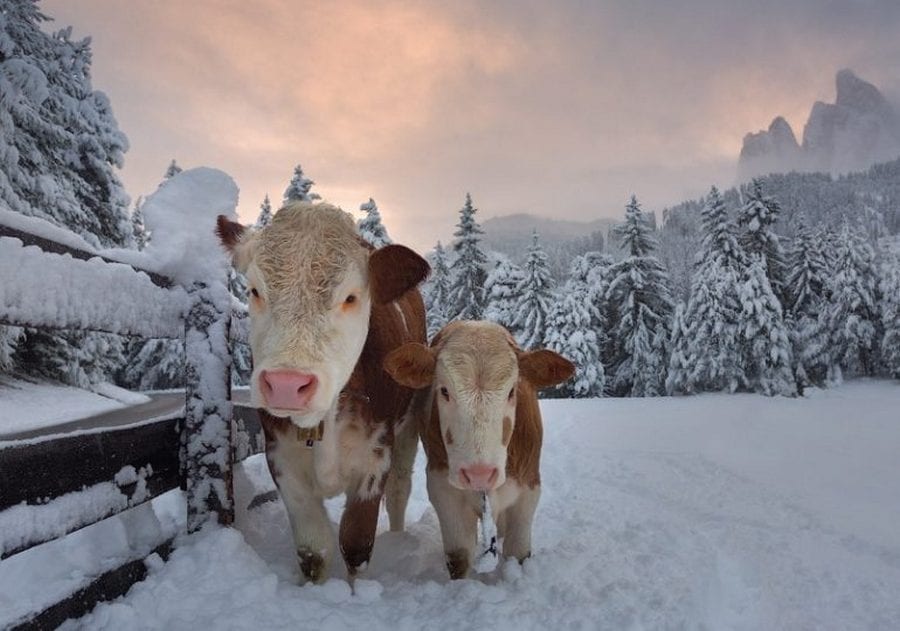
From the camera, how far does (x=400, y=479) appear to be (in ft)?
16.4

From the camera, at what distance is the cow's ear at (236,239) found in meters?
3.14

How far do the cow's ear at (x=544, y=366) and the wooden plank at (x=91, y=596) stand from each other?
245cm

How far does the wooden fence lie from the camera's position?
6.76ft

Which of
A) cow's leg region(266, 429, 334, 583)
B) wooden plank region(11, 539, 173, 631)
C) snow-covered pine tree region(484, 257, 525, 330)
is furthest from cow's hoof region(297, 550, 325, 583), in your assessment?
snow-covered pine tree region(484, 257, 525, 330)

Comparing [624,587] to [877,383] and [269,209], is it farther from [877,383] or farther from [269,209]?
[877,383]

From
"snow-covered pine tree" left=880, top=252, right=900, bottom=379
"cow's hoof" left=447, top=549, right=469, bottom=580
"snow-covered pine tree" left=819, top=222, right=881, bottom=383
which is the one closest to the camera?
"cow's hoof" left=447, top=549, right=469, bottom=580

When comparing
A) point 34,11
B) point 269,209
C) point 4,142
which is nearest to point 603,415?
point 4,142

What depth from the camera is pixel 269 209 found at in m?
40.2

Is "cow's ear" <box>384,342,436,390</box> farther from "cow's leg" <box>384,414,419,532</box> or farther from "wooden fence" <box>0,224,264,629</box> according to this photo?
"cow's leg" <box>384,414,419,532</box>

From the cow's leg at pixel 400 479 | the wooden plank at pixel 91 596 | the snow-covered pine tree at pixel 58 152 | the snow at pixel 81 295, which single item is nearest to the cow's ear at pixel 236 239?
the snow at pixel 81 295

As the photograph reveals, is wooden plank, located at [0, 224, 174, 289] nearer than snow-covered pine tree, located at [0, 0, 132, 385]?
Yes

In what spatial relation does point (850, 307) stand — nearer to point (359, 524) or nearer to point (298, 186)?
point (298, 186)

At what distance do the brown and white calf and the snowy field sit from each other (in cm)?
38

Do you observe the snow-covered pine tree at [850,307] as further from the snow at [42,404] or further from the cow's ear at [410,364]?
the cow's ear at [410,364]
